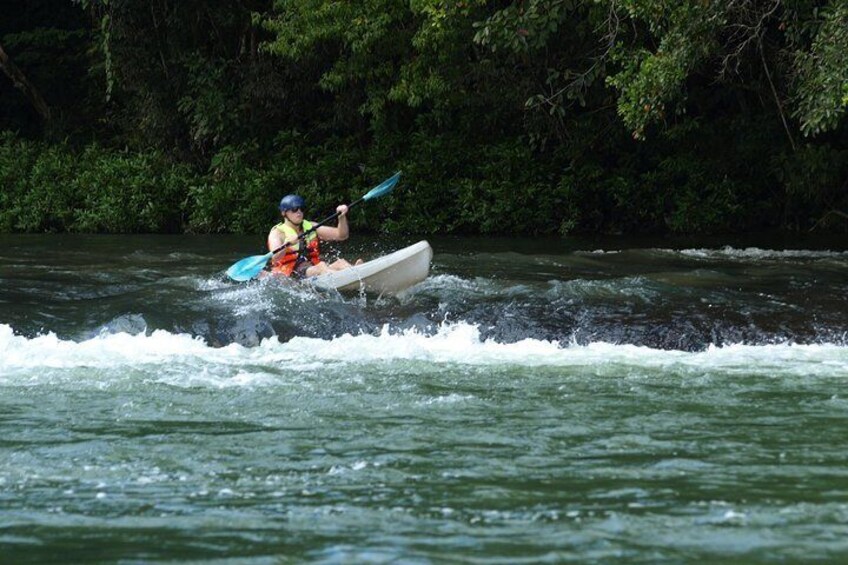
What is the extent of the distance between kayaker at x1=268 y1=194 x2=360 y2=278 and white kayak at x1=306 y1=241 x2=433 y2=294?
431 mm

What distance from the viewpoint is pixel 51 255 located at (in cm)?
1647

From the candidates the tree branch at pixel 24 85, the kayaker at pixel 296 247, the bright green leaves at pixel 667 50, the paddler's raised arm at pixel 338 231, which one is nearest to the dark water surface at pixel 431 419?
the kayaker at pixel 296 247

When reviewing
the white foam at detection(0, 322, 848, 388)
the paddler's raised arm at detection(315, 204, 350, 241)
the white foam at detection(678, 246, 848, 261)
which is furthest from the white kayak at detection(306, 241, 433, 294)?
the white foam at detection(678, 246, 848, 261)

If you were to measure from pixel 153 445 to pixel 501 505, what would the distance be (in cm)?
201

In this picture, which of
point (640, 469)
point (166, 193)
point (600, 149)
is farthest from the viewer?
point (166, 193)

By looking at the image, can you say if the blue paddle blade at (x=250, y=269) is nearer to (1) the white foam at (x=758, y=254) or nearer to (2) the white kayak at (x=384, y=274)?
(2) the white kayak at (x=384, y=274)

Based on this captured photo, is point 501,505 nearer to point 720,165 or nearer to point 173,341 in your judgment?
point 173,341

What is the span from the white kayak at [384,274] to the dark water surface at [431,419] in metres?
0.13

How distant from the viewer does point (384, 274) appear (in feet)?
36.9

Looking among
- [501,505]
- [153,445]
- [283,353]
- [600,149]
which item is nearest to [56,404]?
[153,445]

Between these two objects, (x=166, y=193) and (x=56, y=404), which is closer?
(x=56, y=404)

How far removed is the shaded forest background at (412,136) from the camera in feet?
59.2

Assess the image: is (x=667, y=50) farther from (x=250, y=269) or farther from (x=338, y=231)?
(x=250, y=269)

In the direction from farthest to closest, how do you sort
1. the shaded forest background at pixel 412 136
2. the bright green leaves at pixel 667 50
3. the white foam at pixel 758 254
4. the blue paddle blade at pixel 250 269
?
the shaded forest background at pixel 412 136 < the white foam at pixel 758 254 < the bright green leaves at pixel 667 50 < the blue paddle blade at pixel 250 269
